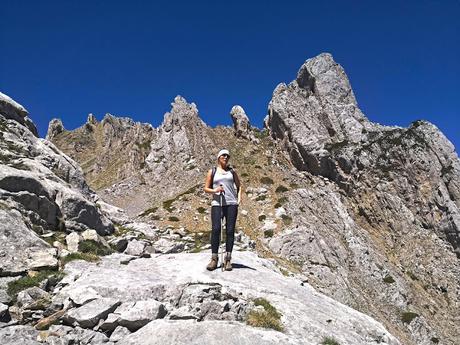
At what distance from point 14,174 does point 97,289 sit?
29.6ft

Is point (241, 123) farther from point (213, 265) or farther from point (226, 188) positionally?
point (213, 265)

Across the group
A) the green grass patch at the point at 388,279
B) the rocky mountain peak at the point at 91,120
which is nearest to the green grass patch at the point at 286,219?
the green grass patch at the point at 388,279

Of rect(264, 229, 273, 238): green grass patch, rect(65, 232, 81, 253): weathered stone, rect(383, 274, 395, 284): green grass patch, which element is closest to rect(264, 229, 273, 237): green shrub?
rect(264, 229, 273, 238): green grass patch

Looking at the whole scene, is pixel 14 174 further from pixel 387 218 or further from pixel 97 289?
pixel 387 218

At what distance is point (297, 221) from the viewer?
53.1m

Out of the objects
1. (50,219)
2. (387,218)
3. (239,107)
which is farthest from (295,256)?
(239,107)

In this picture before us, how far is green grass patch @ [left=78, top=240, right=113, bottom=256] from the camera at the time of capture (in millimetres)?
15989

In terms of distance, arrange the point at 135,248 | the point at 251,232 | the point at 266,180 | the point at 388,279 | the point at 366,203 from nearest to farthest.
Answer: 1. the point at 135,248
2. the point at 388,279
3. the point at 251,232
4. the point at 266,180
5. the point at 366,203

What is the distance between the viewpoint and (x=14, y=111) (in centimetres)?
2788

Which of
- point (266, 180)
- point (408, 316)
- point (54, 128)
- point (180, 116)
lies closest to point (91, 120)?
point (54, 128)

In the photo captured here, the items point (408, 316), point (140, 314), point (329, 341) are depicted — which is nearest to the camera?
point (140, 314)

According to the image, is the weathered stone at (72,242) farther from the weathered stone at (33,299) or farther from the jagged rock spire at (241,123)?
the jagged rock spire at (241,123)

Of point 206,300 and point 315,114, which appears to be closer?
point 206,300

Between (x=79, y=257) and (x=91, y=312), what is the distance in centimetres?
540
